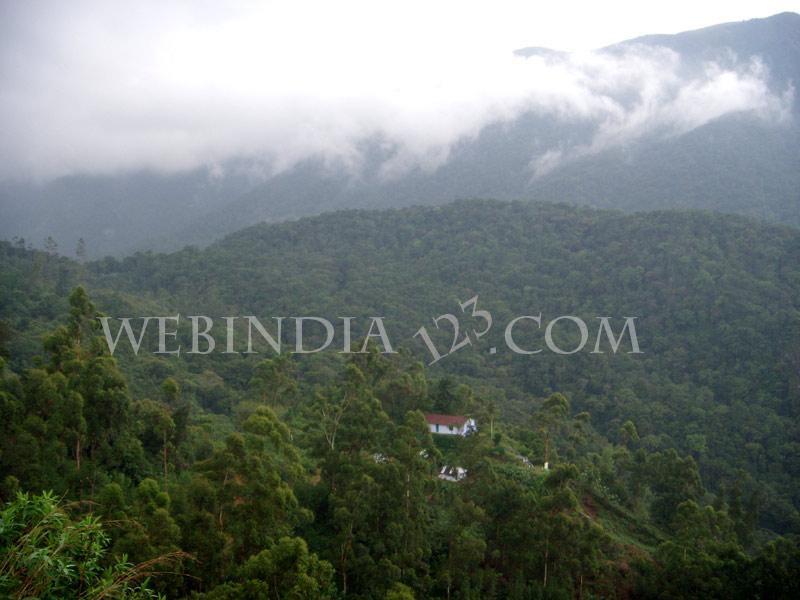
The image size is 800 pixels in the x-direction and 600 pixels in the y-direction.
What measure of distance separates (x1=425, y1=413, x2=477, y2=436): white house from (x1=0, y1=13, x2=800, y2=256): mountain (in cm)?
7567

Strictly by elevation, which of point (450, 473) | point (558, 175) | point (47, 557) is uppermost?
point (558, 175)

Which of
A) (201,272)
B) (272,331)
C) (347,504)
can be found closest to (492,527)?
(347,504)

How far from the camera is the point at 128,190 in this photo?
153250 millimetres

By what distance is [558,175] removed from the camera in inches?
4656

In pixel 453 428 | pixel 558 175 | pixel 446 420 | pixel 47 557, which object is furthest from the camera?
pixel 558 175

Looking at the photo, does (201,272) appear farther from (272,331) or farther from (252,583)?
(252,583)

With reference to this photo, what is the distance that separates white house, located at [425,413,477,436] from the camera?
2497cm

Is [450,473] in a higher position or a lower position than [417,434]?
lower

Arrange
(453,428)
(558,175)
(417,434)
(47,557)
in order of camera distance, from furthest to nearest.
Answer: (558,175)
(453,428)
(417,434)
(47,557)

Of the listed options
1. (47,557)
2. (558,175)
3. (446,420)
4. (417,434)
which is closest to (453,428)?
(446,420)

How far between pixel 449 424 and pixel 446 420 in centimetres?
28

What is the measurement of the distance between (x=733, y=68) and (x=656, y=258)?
134 metres

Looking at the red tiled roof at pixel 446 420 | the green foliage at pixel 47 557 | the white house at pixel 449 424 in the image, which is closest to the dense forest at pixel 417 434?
the green foliage at pixel 47 557

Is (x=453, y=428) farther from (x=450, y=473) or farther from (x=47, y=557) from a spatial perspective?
(x=47, y=557)
